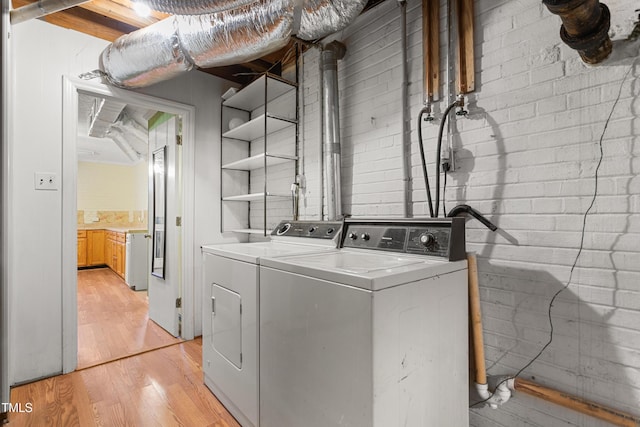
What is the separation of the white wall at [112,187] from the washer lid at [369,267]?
650 centimetres

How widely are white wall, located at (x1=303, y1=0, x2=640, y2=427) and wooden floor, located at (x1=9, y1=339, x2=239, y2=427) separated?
160cm

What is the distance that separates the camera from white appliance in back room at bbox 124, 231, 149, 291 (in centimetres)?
465

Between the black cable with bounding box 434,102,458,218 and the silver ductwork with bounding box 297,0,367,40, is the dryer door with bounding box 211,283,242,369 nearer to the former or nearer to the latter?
the black cable with bounding box 434,102,458,218

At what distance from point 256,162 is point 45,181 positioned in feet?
5.10

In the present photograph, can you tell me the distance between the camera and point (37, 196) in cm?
214

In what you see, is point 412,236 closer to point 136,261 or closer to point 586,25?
point 586,25

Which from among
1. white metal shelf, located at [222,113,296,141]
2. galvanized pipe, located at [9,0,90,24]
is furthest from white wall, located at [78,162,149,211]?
galvanized pipe, located at [9,0,90,24]

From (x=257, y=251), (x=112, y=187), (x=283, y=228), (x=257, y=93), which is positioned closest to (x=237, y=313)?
(x=257, y=251)

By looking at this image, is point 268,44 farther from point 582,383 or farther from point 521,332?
point 582,383

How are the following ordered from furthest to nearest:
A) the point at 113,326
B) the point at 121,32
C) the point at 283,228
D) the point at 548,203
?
1. the point at 113,326
2. the point at 121,32
3. the point at 283,228
4. the point at 548,203

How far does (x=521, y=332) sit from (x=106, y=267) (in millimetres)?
7484

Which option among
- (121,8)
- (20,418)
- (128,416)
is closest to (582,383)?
(128,416)

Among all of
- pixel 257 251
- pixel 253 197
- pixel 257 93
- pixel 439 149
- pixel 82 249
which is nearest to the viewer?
pixel 439 149

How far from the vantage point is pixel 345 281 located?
3.49 feet
